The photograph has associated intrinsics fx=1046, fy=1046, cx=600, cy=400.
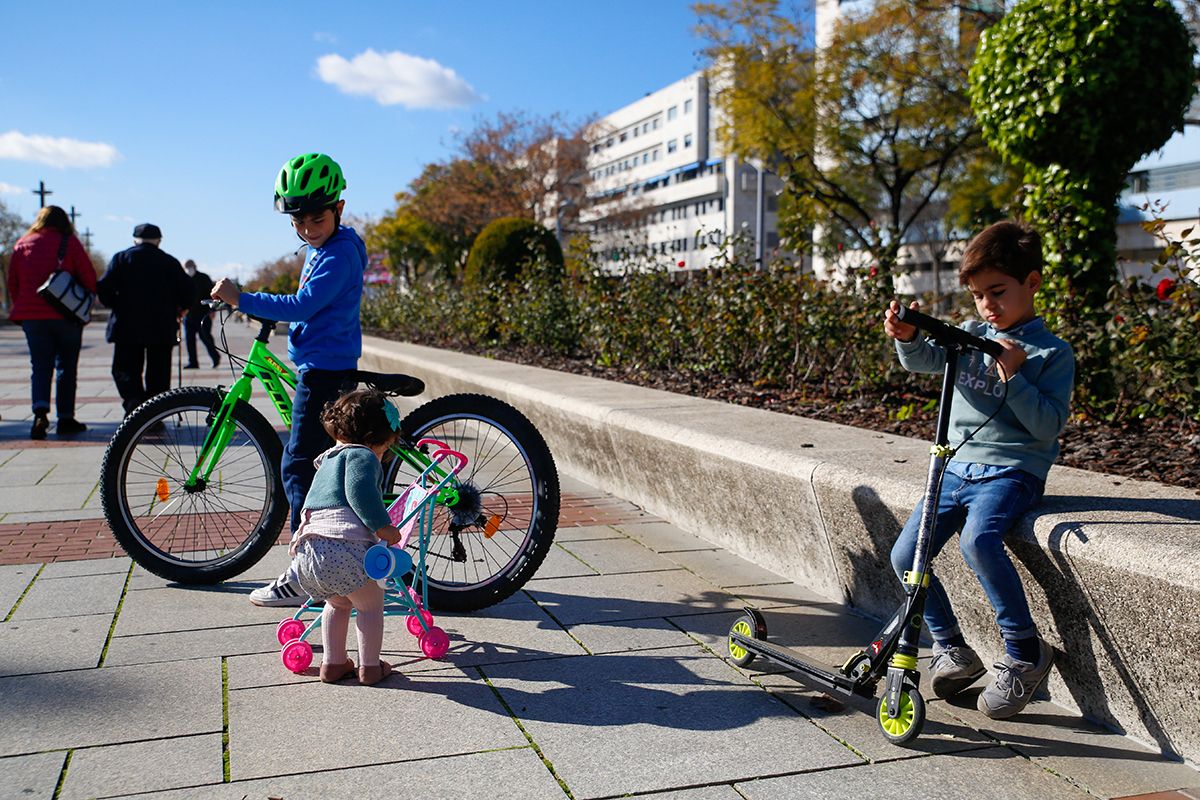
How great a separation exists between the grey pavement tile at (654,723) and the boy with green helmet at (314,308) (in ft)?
3.97

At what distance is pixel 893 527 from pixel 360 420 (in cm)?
186

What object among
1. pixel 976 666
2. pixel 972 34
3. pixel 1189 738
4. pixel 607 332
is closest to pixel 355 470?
pixel 976 666

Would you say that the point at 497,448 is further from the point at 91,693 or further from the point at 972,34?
the point at 972,34

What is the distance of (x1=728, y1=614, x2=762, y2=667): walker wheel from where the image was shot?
11.2ft

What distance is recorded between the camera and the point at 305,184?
12.7 ft

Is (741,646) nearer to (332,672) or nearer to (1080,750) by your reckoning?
(1080,750)

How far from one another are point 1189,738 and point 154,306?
799 centimetres

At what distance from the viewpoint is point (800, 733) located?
2957mm

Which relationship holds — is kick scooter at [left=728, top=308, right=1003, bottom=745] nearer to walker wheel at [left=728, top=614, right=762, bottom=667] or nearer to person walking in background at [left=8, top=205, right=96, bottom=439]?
walker wheel at [left=728, top=614, right=762, bottom=667]

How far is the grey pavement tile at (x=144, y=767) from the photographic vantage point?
2582 millimetres

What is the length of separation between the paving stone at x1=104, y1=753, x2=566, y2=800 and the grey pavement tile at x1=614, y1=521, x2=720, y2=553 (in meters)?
2.41

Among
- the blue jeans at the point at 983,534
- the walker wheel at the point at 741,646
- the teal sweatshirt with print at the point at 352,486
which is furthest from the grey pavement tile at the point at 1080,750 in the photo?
the teal sweatshirt with print at the point at 352,486

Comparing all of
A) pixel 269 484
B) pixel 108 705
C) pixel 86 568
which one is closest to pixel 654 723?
pixel 108 705

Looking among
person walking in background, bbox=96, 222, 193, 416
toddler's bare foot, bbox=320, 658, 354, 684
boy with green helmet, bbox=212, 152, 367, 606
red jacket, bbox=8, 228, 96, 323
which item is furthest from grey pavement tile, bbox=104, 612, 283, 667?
red jacket, bbox=8, 228, 96, 323
